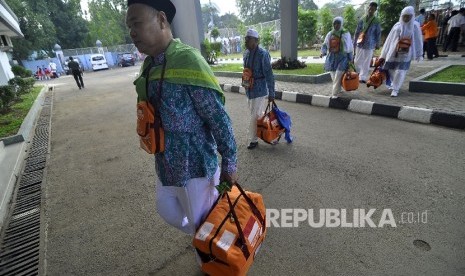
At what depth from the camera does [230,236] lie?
5.23ft

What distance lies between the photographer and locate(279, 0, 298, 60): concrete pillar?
400 inches

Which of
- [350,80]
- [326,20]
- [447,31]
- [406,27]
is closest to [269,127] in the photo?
[350,80]

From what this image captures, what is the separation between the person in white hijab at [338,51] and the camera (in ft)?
19.6

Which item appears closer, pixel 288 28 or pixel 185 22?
pixel 185 22

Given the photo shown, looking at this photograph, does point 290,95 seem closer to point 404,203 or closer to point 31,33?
point 404,203

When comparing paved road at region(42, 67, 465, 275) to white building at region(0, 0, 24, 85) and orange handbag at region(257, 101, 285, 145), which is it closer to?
orange handbag at region(257, 101, 285, 145)

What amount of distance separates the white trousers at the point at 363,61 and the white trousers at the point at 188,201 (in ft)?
25.1

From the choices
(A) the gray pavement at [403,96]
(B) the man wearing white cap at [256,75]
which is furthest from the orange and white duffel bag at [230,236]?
(A) the gray pavement at [403,96]

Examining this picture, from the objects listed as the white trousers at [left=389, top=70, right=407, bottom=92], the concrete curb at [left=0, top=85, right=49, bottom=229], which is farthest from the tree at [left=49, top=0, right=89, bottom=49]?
the white trousers at [left=389, top=70, right=407, bottom=92]

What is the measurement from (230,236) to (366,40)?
7940 mm

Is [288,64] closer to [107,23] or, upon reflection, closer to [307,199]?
[307,199]

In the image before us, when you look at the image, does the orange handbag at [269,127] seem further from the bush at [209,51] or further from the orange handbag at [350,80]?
the bush at [209,51]

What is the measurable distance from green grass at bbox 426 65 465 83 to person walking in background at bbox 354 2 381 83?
1742 mm

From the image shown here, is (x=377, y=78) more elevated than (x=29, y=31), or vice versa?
(x=29, y=31)
